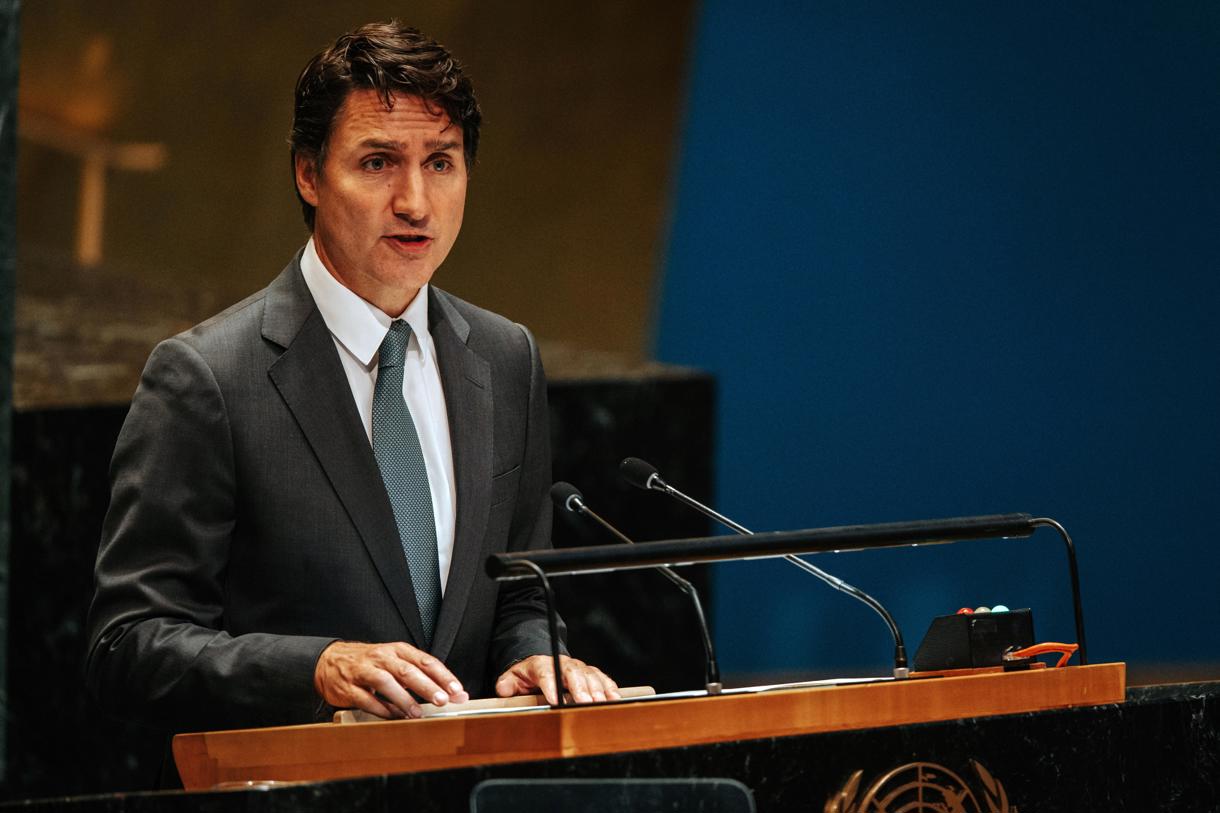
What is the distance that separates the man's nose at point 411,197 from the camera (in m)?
2.29

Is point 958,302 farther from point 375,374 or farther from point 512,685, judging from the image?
point 512,685

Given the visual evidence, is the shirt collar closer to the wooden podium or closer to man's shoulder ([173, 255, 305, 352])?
man's shoulder ([173, 255, 305, 352])

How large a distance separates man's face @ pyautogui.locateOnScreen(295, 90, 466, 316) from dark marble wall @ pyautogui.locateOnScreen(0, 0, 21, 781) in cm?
78

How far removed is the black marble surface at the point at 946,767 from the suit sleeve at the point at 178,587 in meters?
0.45

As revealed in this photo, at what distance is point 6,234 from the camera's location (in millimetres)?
2863

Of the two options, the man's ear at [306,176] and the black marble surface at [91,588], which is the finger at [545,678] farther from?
the black marble surface at [91,588]

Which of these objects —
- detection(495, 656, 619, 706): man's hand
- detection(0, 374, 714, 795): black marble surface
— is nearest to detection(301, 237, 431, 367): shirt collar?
detection(495, 656, 619, 706): man's hand

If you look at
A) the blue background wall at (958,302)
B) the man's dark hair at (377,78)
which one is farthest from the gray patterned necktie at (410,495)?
the blue background wall at (958,302)

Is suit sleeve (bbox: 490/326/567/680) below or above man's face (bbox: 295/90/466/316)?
below

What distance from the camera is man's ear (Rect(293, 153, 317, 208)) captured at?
2404 millimetres

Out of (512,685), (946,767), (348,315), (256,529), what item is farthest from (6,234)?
(946,767)

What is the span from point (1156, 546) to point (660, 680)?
1.40 m

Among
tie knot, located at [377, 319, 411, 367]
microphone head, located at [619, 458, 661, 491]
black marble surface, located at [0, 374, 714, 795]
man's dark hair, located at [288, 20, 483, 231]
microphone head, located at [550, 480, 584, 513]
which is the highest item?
man's dark hair, located at [288, 20, 483, 231]

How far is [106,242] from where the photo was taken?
467cm
